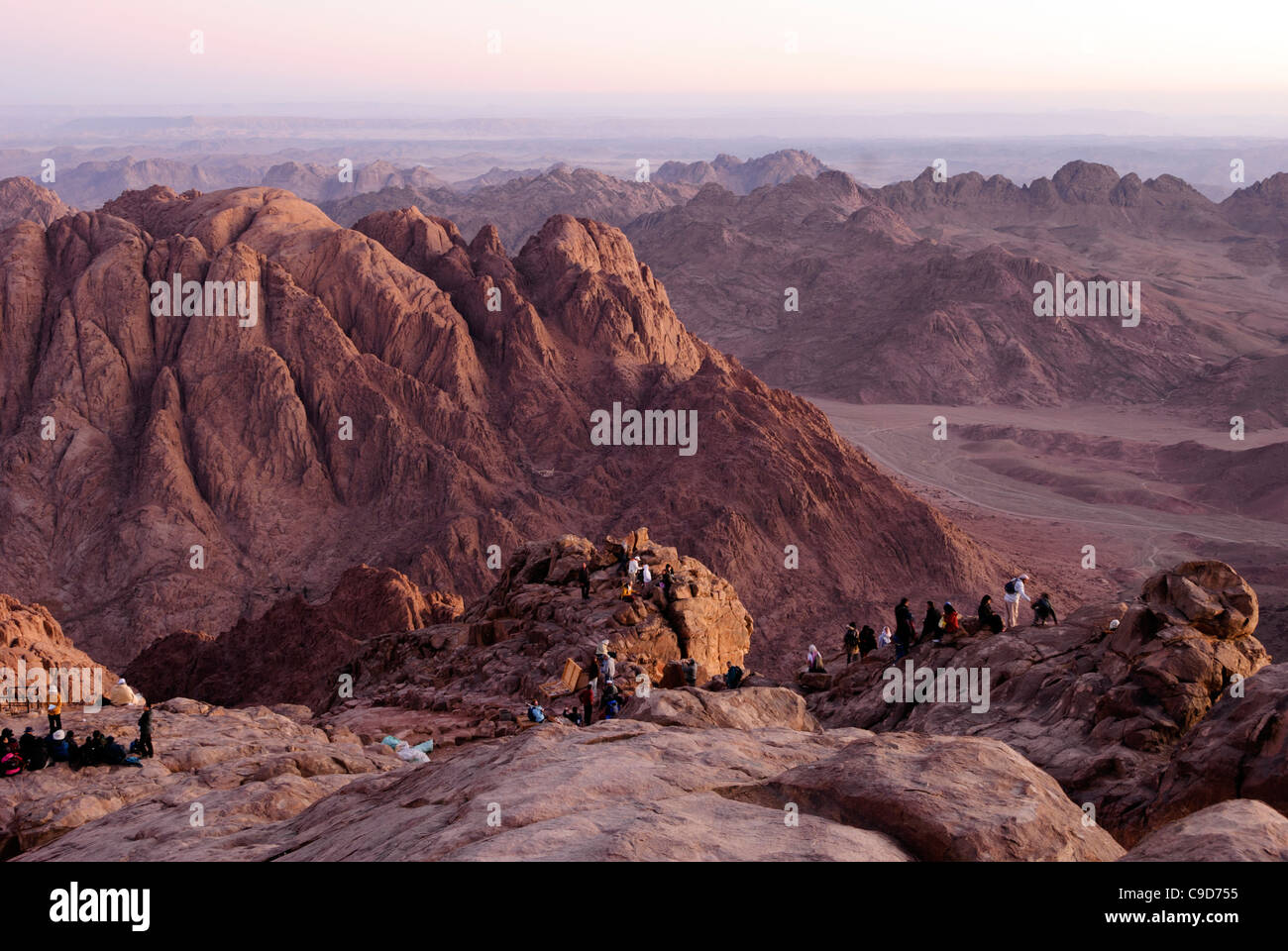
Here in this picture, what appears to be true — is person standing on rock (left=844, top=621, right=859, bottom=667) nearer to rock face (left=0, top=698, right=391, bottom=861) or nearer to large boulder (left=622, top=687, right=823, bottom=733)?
large boulder (left=622, top=687, right=823, bottom=733)

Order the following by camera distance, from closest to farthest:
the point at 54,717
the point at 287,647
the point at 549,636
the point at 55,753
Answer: the point at 55,753 → the point at 54,717 → the point at 549,636 → the point at 287,647

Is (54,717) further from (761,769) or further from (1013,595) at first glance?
(1013,595)

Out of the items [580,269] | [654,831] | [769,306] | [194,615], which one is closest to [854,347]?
[769,306]

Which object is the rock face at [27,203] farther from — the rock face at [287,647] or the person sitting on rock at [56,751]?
the person sitting on rock at [56,751]

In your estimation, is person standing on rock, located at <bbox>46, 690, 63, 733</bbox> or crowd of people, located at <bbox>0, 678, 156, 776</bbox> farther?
person standing on rock, located at <bbox>46, 690, 63, 733</bbox>
